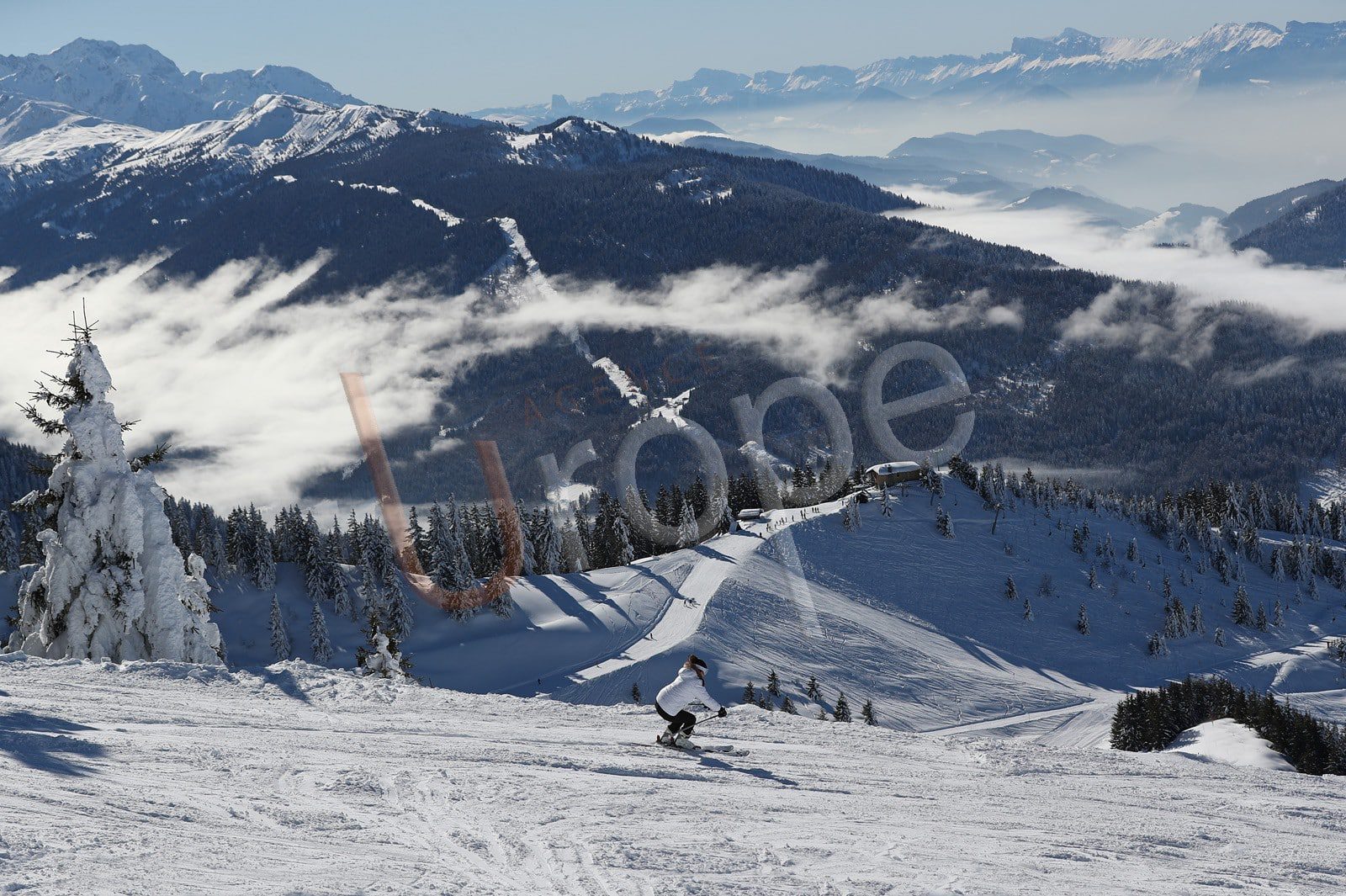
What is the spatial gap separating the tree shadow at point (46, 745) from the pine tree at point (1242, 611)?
14481cm

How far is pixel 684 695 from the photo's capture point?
73.4 ft

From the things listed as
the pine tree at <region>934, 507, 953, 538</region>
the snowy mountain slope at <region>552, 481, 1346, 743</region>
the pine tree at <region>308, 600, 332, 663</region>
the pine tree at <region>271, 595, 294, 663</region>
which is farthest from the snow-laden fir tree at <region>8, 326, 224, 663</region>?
the pine tree at <region>934, 507, 953, 538</region>

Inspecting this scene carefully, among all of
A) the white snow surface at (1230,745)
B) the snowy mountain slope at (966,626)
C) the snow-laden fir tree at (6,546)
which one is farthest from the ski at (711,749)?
the snow-laden fir tree at (6,546)

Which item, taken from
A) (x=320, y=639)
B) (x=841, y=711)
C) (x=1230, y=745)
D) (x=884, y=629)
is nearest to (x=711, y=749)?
(x=1230, y=745)

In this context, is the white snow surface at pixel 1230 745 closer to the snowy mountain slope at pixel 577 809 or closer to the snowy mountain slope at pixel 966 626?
the snowy mountain slope at pixel 577 809

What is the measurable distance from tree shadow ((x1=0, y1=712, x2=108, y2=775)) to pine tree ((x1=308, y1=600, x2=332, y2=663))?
71745 mm

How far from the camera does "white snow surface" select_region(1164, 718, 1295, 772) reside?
35.9 m

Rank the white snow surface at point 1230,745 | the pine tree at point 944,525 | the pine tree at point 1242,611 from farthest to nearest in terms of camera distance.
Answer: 1. the pine tree at point 944,525
2. the pine tree at point 1242,611
3. the white snow surface at point 1230,745

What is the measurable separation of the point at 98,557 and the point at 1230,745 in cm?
4136

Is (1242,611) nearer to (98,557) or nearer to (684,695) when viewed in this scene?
(684,695)

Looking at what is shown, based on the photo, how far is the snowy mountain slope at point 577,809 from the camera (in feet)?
47.2

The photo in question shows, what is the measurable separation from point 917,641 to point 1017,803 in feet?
302

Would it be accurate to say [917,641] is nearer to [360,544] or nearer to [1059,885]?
[360,544]

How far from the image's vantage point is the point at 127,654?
3644 centimetres
